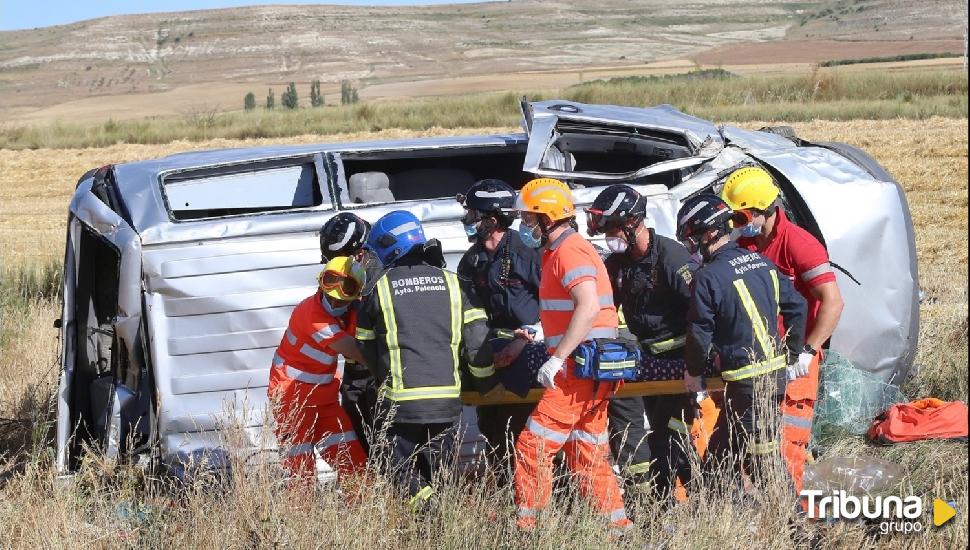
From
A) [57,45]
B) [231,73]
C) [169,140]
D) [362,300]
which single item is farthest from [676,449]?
[57,45]

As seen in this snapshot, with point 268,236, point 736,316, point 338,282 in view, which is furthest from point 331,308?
point 736,316

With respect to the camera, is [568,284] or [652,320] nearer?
[568,284]

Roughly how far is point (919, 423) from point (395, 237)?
9.81 feet

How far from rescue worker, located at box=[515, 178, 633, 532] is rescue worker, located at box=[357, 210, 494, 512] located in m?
0.32

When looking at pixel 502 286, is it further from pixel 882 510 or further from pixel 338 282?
pixel 882 510

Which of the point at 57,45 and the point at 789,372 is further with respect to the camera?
the point at 57,45

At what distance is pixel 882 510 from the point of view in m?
4.55

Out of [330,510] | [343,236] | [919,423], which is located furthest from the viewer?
[919,423]

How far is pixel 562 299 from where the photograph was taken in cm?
451

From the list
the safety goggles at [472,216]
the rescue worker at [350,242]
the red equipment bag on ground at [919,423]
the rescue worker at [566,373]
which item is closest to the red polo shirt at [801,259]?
the rescue worker at [566,373]

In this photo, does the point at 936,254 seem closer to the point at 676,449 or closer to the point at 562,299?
the point at 676,449

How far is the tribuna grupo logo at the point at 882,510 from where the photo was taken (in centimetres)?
439

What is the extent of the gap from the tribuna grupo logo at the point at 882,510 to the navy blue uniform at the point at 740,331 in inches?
12.9

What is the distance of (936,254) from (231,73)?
87972 mm
